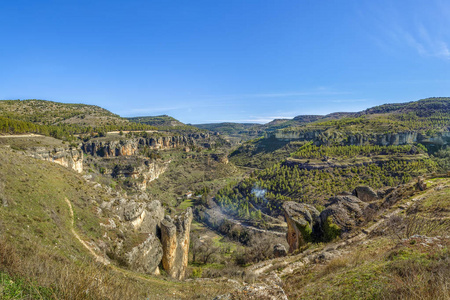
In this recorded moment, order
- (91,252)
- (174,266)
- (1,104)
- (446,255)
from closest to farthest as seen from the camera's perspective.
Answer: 1. (446,255)
2. (91,252)
3. (174,266)
4. (1,104)

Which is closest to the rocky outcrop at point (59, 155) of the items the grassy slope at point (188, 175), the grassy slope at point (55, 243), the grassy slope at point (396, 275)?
the grassy slope at point (55, 243)

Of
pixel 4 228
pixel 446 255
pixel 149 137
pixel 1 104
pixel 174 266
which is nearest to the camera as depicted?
pixel 446 255

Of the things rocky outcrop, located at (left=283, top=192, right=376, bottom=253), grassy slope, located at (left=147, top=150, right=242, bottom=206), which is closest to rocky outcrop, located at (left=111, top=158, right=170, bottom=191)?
grassy slope, located at (left=147, top=150, right=242, bottom=206)

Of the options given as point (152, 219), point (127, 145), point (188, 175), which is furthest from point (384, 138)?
point (127, 145)

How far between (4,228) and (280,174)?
59225mm

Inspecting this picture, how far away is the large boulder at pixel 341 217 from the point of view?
18.0 m

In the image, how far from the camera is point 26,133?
131 feet

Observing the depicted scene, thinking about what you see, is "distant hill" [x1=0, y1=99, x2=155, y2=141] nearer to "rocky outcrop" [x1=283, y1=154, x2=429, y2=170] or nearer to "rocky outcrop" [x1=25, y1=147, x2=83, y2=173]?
"rocky outcrop" [x1=25, y1=147, x2=83, y2=173]

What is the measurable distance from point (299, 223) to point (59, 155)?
117 ft

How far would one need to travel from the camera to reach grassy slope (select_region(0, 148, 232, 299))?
443cm

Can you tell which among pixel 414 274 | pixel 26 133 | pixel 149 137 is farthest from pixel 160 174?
pixel 414 274

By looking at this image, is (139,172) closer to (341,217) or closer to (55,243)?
(55,243)

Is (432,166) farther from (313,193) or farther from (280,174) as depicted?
(280,174)

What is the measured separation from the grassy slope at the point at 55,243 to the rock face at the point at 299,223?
9812mm
